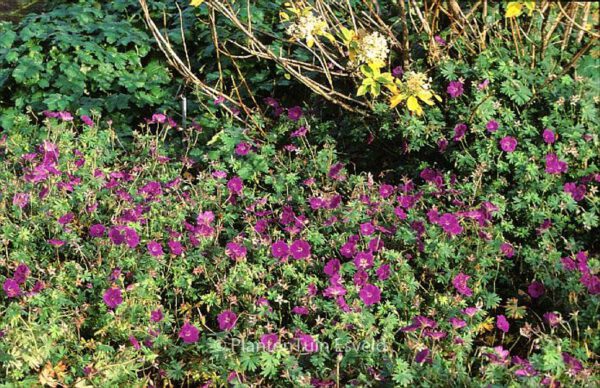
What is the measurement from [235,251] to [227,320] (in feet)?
1.13

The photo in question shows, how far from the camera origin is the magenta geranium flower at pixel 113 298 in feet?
10.8

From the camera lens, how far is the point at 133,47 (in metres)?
5.35

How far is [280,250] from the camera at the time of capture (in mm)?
3486

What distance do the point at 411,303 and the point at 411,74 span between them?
1.13 meters

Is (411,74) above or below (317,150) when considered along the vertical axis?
above

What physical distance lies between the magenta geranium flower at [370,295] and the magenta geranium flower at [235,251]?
0.54 m

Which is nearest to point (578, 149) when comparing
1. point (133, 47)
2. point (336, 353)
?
point (336, 353)

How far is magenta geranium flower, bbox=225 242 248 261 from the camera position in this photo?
3.50 meters

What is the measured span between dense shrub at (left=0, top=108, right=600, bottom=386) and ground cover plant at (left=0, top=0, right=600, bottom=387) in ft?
0.04

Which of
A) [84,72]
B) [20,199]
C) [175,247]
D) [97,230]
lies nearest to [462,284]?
[175,247]

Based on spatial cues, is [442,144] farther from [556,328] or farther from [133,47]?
[133,47]

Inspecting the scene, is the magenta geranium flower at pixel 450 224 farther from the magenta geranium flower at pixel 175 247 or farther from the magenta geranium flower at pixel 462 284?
the magenta geranium flower at pixel 175 247

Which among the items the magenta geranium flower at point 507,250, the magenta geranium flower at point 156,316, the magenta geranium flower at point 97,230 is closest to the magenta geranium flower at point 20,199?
the magenta geranium flower at point 97,230

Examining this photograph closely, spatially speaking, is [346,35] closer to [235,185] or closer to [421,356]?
[235,185]
